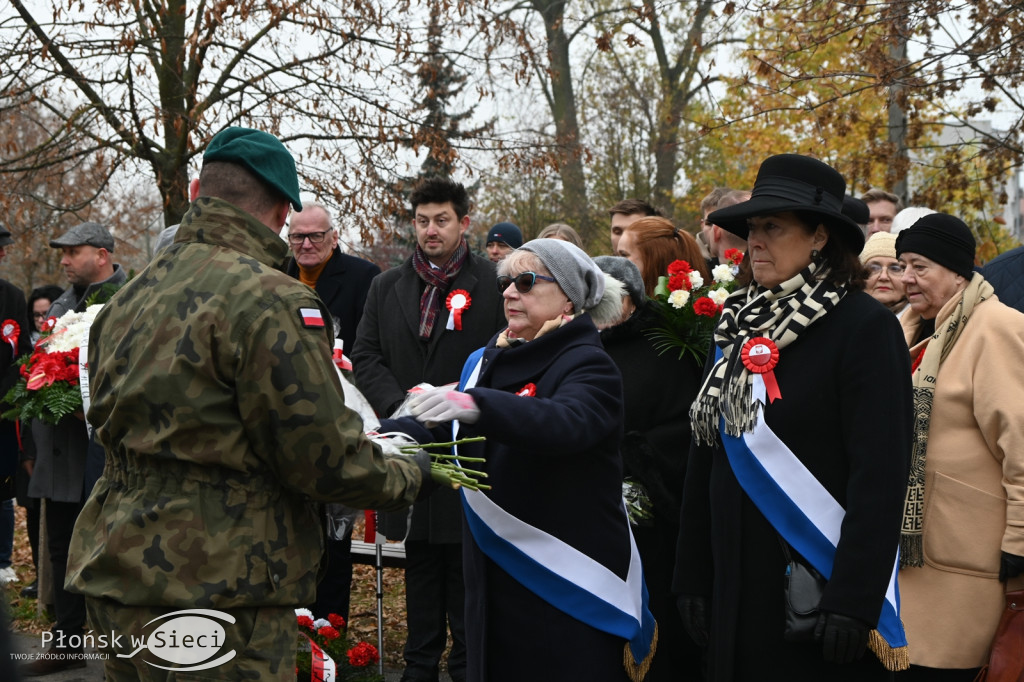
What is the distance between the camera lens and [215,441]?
2768mm

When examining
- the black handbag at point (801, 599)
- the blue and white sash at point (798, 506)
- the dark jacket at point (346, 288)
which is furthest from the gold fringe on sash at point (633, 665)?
the dark jacket at point (346, 288)

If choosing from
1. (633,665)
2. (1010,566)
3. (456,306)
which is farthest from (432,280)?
(1010,566)

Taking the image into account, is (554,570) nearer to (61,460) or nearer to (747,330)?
(747,330)

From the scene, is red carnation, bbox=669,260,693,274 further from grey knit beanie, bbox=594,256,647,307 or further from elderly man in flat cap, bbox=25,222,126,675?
elderly man in flat cap, bbox=25,222,126,675

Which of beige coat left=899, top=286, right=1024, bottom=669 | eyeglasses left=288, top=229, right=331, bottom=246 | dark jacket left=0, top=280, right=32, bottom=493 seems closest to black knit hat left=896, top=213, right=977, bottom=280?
beige coat left=899, top=286, right=1024, bottom=669

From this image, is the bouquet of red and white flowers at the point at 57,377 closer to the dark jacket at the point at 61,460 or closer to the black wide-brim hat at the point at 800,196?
the dark jacket at the point at 61,460

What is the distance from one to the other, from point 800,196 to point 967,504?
145 centimetres

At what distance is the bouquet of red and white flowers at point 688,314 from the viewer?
16.3 feet

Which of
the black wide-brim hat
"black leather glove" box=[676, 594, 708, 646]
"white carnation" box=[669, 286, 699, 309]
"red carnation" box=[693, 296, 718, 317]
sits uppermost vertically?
the black wide-brim hat

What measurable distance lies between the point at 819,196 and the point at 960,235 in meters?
1.19

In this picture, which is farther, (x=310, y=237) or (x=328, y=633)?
(x=310, y=237)

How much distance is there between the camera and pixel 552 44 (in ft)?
41.7

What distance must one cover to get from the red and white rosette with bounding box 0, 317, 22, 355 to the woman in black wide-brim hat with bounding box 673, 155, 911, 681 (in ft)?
17.9

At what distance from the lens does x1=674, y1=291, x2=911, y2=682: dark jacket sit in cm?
324
